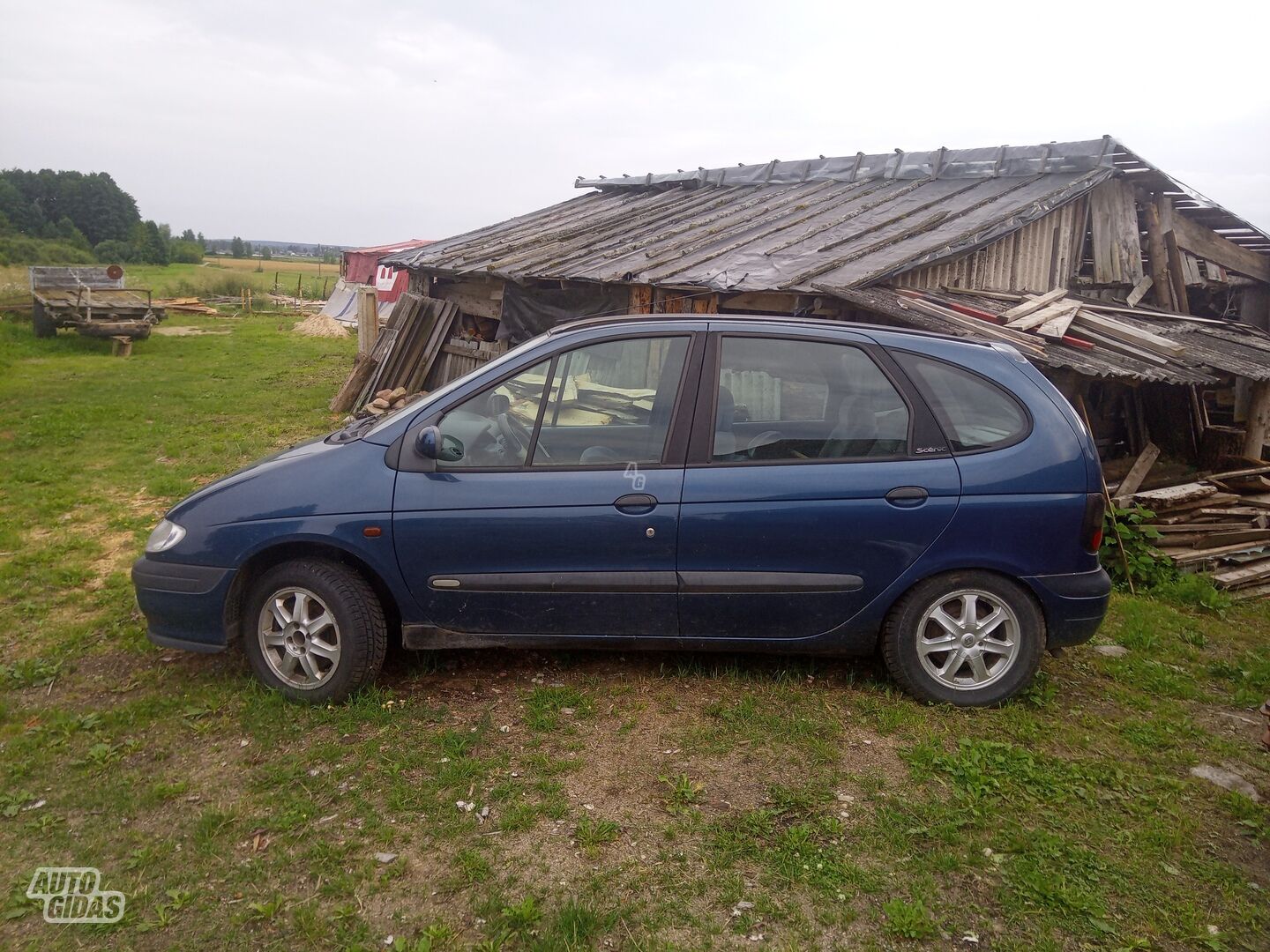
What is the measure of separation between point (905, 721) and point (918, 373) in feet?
5.24

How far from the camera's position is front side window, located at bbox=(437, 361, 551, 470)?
4008 millimetres

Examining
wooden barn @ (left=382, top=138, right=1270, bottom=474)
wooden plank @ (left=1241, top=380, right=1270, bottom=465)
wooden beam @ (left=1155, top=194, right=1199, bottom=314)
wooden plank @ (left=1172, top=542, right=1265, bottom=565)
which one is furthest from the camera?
wooden beam @ (left=1155, top=194, right=1199, bottom=314)

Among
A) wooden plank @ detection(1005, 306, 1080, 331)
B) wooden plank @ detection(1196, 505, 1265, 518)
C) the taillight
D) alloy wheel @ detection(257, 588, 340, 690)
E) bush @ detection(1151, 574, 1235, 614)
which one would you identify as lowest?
alloy wheel @ detection(257, 588, 340, 690)

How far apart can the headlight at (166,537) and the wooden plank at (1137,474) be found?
21.8 feet

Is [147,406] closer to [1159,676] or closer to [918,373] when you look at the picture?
[918,373]

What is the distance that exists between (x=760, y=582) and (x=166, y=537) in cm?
283

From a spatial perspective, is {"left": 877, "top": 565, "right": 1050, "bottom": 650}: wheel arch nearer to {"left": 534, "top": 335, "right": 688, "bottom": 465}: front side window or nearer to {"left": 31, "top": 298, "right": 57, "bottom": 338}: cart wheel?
{"left": 534, "top": 335, "right": 688, "bottom": 465}: front side window

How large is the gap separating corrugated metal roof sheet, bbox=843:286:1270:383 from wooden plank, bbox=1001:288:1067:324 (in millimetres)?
137

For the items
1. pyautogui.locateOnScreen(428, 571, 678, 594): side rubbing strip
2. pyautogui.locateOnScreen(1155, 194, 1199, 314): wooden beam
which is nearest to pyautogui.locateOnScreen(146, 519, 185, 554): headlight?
pyautogui.locateOnScreen(428, 571, 678, 594): side rubbing strip

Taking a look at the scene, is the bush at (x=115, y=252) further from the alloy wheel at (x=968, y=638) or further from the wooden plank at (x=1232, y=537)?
the alloy wheel at (x=968, y=638)

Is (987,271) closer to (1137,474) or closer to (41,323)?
(1137,474)

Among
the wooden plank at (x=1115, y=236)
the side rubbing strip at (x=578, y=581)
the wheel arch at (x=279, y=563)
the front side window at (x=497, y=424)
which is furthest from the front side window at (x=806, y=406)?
the wooden plank at (x=1115, y=236)

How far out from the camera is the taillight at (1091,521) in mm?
3859

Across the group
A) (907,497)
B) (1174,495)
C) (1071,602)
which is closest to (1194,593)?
(1174,495)
